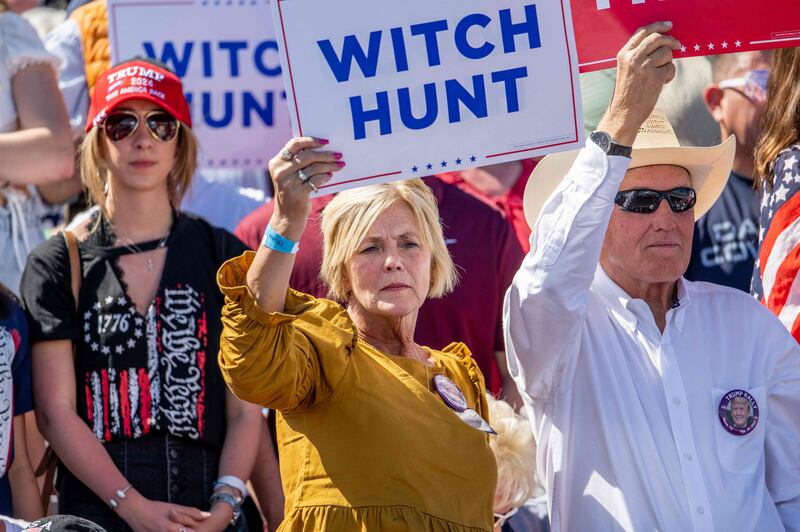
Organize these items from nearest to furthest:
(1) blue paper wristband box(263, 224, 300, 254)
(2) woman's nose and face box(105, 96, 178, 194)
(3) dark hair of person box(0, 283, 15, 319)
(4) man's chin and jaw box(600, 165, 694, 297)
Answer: (1) blue paper wristband box(263, 224, 300, 254), (4) man's chin and jaw box(600, 165, 694, 297), (3) dark hair of person box(0, 283, 15, 319), (2) woman's nose and face box(105, 96, 178, 194)

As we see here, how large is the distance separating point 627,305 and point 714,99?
2.60 meters

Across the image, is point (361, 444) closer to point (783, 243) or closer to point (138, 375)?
point (138, 375)

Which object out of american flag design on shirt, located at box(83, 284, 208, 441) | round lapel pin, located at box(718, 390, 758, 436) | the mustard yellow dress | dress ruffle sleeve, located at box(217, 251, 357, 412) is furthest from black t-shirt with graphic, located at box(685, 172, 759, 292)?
dress ruffle sleeve, located at box(217, 251, 357, 412)

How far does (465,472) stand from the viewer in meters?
3.29

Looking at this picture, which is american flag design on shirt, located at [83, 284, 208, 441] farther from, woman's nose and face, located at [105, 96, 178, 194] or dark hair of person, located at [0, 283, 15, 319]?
woman's nose and face, located at [105, 96, 178, 194]

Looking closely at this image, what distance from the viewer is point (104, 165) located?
4.50 m

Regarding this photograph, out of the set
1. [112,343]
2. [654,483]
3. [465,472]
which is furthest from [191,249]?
[654,483]

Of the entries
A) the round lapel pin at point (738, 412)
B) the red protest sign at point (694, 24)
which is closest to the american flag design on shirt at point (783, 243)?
the round lapel pin at point (738, 412)

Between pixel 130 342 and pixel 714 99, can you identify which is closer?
pixel 130 342

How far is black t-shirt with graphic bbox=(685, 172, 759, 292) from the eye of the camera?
5.51 metres

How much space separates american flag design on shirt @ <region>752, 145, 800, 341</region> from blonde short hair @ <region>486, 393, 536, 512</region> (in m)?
0.84

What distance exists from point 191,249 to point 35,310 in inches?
21.4

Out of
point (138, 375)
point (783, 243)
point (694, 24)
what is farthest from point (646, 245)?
point (138, 375)

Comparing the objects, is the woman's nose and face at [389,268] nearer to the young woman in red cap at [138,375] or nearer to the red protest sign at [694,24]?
the red protest sign at [694,24]
